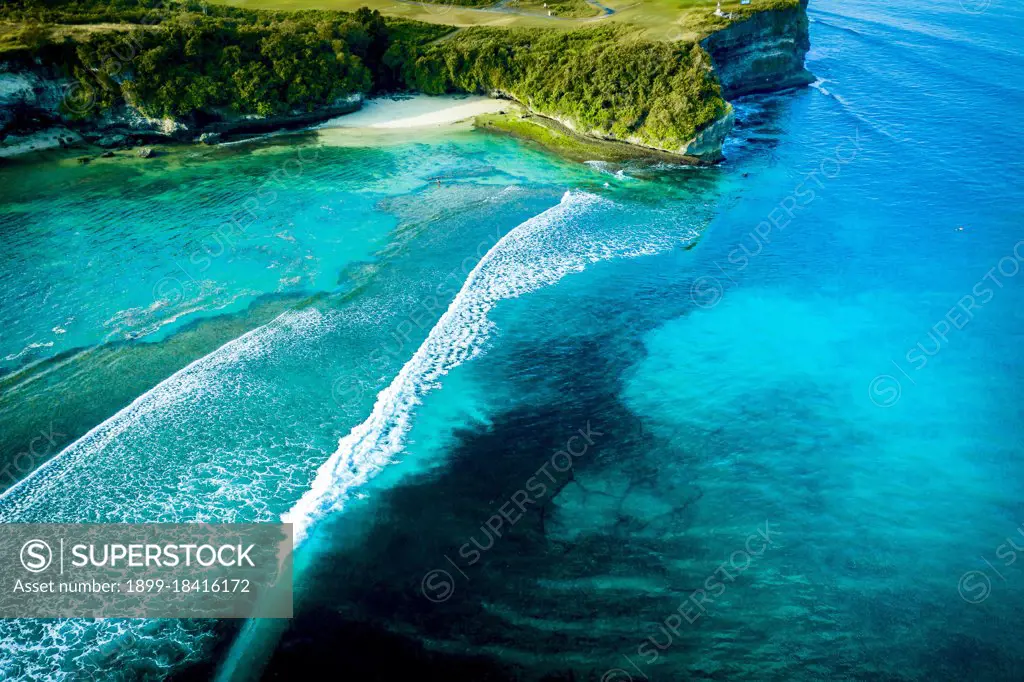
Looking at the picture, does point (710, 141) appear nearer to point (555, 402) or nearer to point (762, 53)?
point (762, 53)

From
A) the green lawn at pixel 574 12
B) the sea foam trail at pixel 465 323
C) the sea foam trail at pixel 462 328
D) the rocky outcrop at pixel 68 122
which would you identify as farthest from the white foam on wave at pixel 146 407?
the green lawn at pixel 574 12

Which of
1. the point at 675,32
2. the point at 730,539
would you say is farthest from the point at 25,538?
the point at 675,32

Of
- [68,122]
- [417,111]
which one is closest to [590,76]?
[417,111]

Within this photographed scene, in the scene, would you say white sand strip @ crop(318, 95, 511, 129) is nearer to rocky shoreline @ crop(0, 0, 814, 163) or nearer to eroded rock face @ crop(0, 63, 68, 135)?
rocky shoreline @ crop(0, 0, 814, 163)

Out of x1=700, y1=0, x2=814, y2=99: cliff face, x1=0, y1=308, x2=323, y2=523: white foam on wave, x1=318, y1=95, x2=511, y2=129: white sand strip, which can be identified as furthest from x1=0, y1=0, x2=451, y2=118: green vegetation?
x1=0, y1=308, x2=323, y2=523: white foam on wave

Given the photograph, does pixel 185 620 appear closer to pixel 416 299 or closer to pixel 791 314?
pixel 416 299
